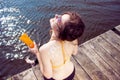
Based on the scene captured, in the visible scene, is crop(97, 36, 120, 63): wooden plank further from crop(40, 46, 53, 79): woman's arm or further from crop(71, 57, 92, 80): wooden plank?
crop(40, 46, 53, 79): woman's arm

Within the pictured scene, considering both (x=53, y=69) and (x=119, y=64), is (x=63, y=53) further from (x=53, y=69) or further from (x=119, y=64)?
(x=119, y=64)

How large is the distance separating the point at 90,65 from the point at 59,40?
63.7 inches

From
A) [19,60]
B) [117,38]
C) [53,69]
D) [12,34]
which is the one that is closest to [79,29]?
[53,69]

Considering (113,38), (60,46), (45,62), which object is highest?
(60,46)

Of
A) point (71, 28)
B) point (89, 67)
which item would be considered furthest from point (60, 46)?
point (89, 67)

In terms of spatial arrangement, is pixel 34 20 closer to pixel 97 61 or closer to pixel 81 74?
pixel 97 61

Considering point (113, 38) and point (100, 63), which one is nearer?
point (100, 63)

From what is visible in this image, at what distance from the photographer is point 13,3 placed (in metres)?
5.89

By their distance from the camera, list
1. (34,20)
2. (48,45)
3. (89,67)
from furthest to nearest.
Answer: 1. (34,20)
2. (89,67)
3. (48,45)

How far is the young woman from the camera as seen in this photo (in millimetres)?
1779

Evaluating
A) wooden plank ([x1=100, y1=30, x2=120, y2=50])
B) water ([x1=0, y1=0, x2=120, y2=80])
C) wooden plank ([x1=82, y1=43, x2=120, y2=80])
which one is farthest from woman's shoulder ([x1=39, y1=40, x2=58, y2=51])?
water ([x1=0, y1=0, x2=120, y2=80])

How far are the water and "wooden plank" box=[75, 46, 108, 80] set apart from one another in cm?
128

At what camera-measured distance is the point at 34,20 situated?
535cm

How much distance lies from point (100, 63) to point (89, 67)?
0.21 m
